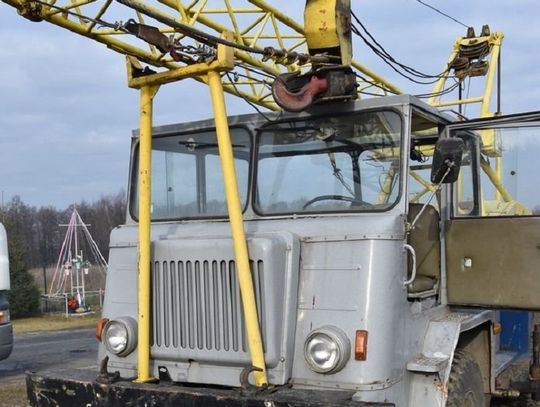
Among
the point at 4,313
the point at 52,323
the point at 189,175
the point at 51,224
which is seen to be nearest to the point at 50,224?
→ the point at 51,224

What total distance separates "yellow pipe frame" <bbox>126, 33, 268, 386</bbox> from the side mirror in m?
1.28

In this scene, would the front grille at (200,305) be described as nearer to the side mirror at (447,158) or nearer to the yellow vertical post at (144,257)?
the yellow vertical post at (144,257)

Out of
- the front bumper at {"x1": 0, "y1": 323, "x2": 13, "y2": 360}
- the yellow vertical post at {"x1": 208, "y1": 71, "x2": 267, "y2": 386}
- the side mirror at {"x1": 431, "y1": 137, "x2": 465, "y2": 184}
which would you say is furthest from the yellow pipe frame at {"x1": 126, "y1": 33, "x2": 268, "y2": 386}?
the front bumper at {"x1": 0, "y1": 323, "x2": 13, "y2": 360}

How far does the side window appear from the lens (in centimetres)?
533

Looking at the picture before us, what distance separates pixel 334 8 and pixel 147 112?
1554 millimetres

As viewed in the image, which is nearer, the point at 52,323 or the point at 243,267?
the point at 243,267

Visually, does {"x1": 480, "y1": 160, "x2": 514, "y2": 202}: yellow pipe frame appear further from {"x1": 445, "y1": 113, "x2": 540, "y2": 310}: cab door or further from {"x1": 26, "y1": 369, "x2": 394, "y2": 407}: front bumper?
{"x1": 26, "y1": 369, "x2": 394, "y2": 407}: front bumper

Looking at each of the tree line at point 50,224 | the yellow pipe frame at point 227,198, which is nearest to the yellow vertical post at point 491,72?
the yellow pipe frame at point 227,198

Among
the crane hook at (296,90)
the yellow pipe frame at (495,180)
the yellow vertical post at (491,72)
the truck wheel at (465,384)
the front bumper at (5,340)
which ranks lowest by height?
the front bumper at (5,340)

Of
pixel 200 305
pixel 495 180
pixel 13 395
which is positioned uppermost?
pixel 495 180

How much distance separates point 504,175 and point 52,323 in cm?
2088

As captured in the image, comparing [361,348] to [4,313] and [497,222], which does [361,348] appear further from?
[4,313]

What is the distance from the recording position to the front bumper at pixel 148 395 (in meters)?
3.95

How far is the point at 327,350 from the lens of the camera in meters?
4.20
